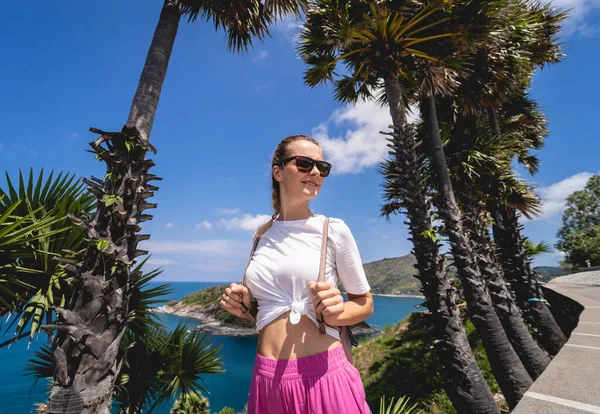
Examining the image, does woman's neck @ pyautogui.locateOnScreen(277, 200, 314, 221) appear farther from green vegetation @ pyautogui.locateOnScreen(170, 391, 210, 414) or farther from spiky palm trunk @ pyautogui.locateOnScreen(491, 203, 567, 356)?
green vegetation @ pyautogui.locateOnScreen(170, 391, 210, 414)

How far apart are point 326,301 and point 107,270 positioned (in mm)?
2659

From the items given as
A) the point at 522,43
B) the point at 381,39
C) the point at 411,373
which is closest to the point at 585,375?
the point at 381,39

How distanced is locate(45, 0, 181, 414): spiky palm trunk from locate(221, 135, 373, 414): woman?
203cm

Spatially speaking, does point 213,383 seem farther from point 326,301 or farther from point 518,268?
point 326,301

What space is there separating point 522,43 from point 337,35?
5.60 metres

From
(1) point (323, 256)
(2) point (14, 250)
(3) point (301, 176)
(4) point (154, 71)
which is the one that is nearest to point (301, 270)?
(1) point (323, 256)

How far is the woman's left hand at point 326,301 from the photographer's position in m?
1.03

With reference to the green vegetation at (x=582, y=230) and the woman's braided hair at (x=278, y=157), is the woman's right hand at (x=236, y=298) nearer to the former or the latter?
the woman's braided hair at (x=278, y=157)

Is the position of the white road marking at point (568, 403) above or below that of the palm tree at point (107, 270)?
below

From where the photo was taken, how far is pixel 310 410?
3.57 feet

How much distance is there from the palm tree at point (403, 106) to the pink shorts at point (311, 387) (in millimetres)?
4333

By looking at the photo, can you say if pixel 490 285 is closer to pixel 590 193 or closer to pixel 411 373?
pixel 411 373

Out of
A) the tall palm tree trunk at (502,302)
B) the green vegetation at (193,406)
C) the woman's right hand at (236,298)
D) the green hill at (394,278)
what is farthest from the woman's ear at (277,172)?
the green hill at (394,278)

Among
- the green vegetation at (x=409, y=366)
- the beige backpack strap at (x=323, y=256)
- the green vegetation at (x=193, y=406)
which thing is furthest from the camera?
the green vegetation at (x=193, y=406)
